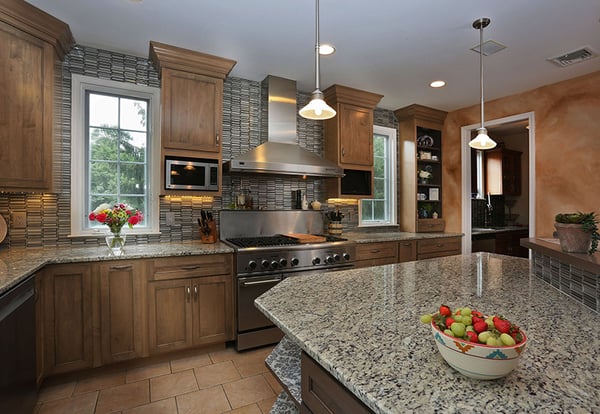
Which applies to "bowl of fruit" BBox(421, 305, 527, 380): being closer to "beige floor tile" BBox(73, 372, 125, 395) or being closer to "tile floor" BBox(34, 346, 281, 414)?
"tile floor" BBox(34, 346, 281, 414)

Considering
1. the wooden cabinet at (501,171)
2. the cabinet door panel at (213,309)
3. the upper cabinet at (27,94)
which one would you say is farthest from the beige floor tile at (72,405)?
the wooden cabinet at (501,171)

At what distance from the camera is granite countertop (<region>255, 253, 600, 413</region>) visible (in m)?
0.68

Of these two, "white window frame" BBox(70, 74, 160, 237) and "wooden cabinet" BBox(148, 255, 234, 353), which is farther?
"white window frame" BBox(70, 74, 160, 237)

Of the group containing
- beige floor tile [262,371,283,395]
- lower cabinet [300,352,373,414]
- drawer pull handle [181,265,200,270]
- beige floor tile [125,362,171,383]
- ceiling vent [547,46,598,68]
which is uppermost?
ceiling vent [547,46,598,68]

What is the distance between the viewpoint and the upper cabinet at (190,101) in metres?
2.82

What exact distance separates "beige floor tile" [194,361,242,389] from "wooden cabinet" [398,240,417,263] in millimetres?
2176

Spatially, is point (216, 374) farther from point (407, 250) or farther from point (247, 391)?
point (407, 250)

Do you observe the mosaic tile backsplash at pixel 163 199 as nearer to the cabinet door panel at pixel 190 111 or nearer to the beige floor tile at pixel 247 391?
the cabinet door panel at pixel 190 111

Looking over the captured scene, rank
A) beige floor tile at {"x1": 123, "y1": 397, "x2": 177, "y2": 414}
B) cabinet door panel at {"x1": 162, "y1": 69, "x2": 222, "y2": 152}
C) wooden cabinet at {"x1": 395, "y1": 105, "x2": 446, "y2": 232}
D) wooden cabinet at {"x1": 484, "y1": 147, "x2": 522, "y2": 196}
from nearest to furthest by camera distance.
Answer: beige floor tile at {"x1": 123, "y1": 397, "x2": 177, "y2": 414}, cabinet door panel at {"x1": 162, "y1": 69, "x2": 222, "y2": 152}, wooden cabinet at {"x1": 395, "y1": 105, "x2": 446, "y2": 232}, wooden cabinet at {"x1": 484, "y1": 147, "x2": 522, "y2": 196}

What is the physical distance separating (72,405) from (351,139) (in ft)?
11.2

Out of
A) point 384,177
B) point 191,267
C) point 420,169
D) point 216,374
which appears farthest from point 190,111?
point 420,169

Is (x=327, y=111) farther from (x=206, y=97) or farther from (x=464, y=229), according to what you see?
(x=464, y=229)

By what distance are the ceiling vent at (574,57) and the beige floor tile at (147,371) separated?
4.30 m

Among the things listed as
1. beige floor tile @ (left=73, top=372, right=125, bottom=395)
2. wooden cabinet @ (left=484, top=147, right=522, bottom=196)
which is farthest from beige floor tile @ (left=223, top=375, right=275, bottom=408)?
wooden cabinet @ (left=484, top=147, right=522, bottom=196)
